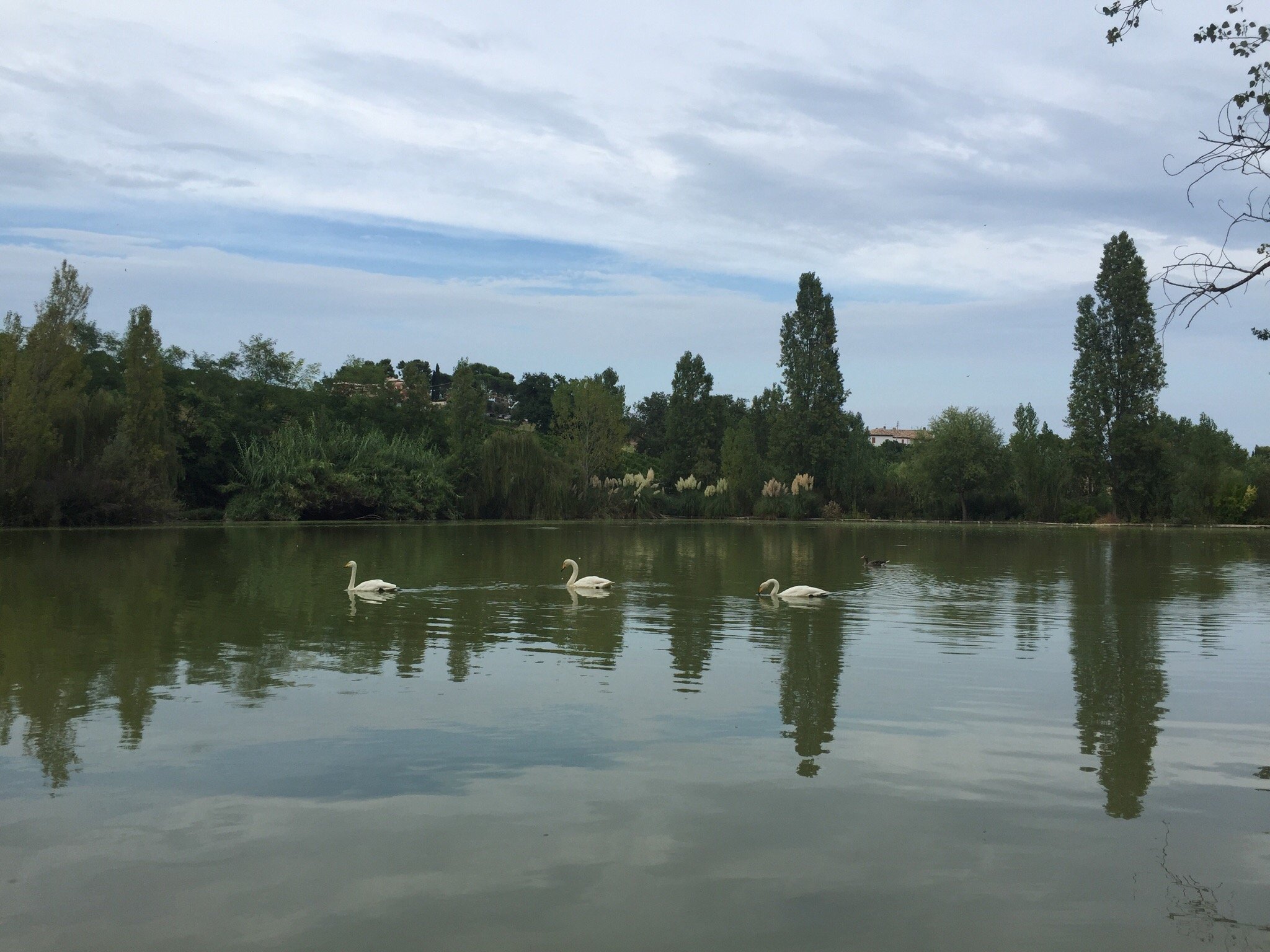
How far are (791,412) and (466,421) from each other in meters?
18.8

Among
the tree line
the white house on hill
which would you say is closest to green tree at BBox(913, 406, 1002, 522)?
the tree line

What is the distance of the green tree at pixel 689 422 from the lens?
2916 inches

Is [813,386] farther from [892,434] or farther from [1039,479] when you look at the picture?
[892,434]

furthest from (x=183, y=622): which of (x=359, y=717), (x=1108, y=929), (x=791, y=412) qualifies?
(x=791, y=412)

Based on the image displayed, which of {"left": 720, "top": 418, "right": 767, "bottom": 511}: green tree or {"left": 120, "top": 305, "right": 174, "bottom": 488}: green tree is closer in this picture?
{"left": 120, "top": 305, "right": 174, "bottom": 488}: green tree

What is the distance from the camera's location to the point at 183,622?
12.6 metres

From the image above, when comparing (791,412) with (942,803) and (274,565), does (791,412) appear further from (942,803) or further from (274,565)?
(942,803)

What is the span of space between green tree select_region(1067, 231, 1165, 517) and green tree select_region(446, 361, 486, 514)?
98.8 feet

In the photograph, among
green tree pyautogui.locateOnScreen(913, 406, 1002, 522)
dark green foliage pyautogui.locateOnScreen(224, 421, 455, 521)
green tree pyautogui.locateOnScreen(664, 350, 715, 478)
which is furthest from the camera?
green tree pyautogui.locateOnScreen(664, 350, 715, 478)

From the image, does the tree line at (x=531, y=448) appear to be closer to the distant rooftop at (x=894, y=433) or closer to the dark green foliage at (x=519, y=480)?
the dark green foliage at (x=519, y=480)

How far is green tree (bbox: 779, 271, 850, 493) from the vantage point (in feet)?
201

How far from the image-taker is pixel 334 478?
1731 inches

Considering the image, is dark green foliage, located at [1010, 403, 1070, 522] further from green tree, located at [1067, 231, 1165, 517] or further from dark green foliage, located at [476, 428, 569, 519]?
dark green foliage, located at [476, 428, 569, 519]

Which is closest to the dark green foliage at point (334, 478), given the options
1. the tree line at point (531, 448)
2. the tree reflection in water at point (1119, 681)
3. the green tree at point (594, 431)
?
Result: the tree line at point (531, 448)
